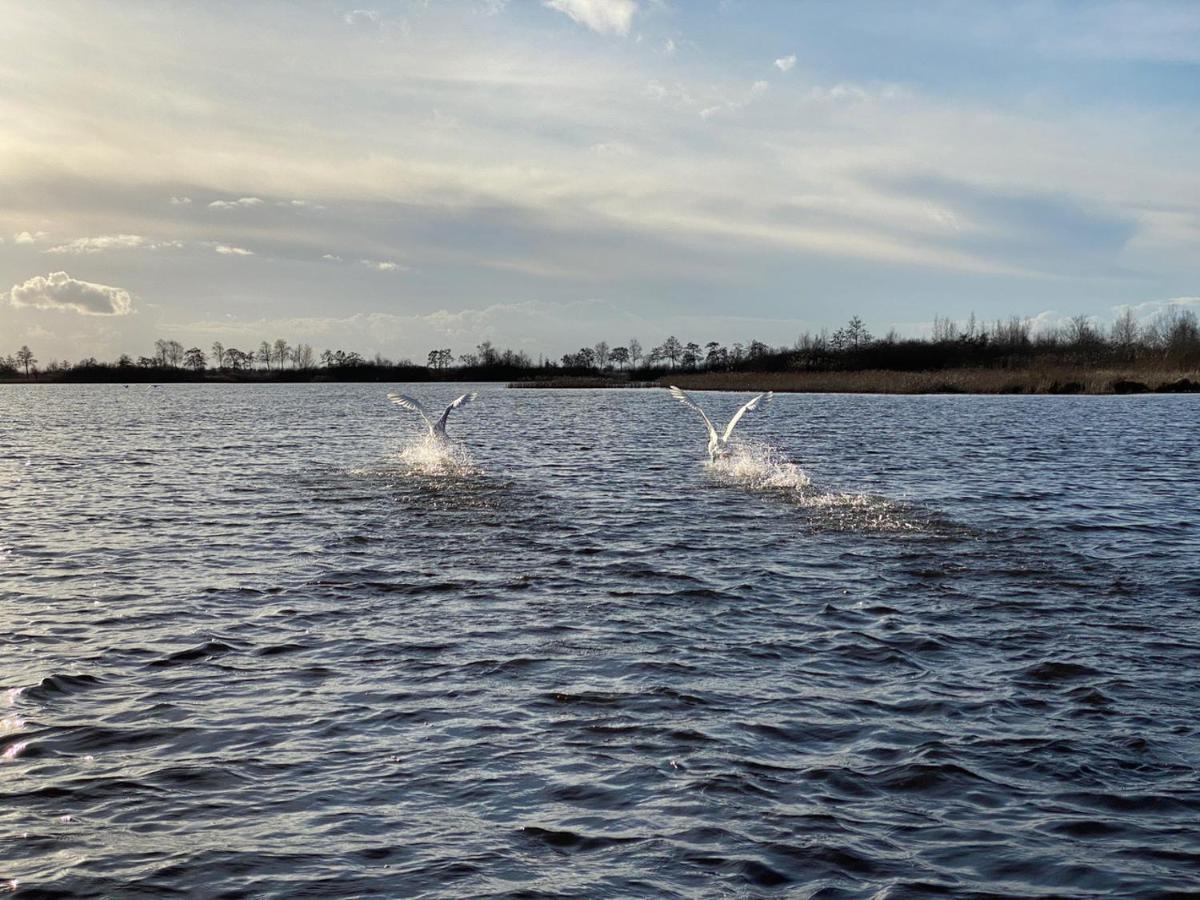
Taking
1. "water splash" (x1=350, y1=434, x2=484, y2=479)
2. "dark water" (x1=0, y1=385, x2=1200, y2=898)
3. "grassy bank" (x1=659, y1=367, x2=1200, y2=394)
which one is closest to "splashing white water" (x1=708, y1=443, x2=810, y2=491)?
"dark water" (x1=0, y1=385, x2=1200, y2=898)

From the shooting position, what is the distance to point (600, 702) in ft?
31.8

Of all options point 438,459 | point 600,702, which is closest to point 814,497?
point 438,459

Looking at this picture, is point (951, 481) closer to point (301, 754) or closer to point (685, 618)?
point (685, 618)

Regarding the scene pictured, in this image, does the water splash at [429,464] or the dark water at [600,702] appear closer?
the dark water at [600,702]

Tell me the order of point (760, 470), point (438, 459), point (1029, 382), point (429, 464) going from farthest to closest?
point (1029, 382)
point (438, 459)
point (429, 464)
point (760, 470)

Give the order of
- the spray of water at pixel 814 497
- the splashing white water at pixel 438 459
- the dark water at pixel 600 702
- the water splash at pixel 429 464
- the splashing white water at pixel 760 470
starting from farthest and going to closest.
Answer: the splashing white water at pixel 438 459 < the water splash at pixel 429 464 < the splashing white water at pixel 760 470 < the spray of water at pixel 814 497 < the dark water at pixel 600 702

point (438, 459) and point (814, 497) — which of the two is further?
point (438, 459)

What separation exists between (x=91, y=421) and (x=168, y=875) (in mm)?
70758

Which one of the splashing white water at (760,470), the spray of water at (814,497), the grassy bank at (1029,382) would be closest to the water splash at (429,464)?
the splashing white water at (760,470)

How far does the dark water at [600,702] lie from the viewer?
22.0 ft

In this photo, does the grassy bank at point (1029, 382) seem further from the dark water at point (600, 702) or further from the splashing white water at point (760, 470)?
the dark water at point (600, 702)

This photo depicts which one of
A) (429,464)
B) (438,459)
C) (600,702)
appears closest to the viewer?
(600,702)

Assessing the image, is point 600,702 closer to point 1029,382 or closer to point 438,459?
point 438,459

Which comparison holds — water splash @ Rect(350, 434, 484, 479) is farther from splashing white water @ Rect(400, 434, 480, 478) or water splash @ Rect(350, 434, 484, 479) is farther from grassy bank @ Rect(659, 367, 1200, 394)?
grassy bank @ Rect(659, 367, 1200, 394)
